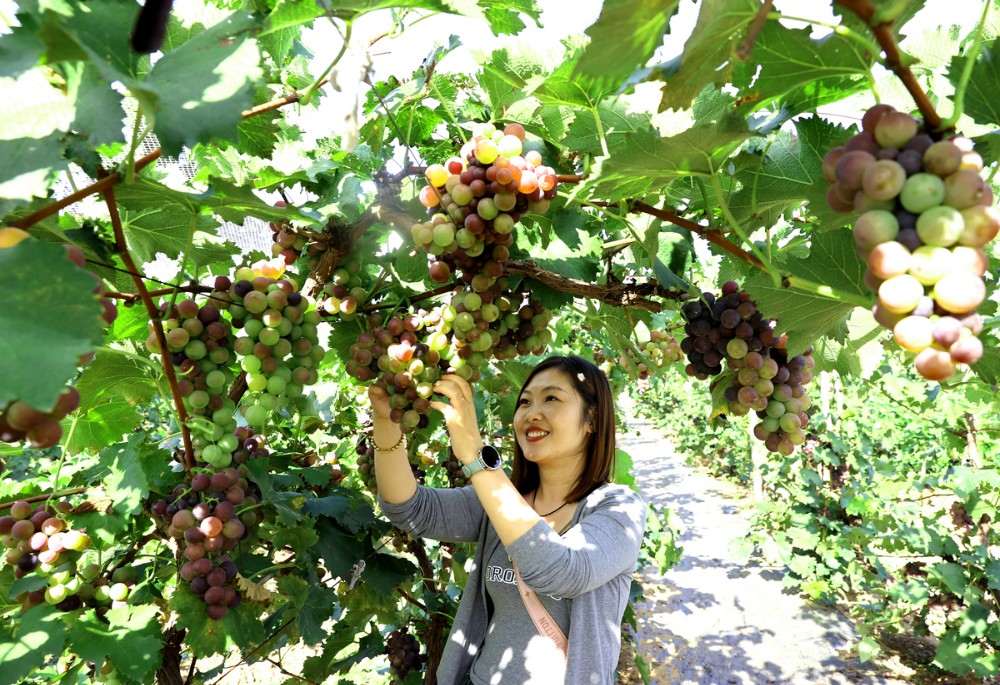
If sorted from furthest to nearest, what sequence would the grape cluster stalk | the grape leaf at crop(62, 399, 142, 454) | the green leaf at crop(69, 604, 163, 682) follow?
the grape leaf at crop(62, 399, 142, 454) → the grape cluster stalk → the green leaf at crop(69, 604, 163, 682)

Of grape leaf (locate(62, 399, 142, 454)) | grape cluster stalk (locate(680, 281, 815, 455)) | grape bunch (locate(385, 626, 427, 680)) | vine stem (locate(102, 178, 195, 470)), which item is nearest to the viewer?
vine stem (locate(102, 178, 195, 470))

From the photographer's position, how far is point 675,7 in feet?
2.46

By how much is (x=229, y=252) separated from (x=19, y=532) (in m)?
0.82

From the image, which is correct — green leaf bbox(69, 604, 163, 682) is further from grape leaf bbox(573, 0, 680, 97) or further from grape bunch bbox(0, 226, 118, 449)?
grape leaf bbox(573, 0, 680, 97)

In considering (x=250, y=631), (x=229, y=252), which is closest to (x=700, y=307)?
(x=229, y=252)

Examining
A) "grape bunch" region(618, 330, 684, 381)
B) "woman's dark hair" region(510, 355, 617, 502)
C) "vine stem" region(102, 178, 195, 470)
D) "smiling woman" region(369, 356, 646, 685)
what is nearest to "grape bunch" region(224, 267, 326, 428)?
"vine stem" region(102, 178, 195, 470)

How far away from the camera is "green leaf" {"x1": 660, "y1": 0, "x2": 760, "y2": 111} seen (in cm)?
80

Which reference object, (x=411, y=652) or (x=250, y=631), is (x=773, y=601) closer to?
(x=411, y=652)

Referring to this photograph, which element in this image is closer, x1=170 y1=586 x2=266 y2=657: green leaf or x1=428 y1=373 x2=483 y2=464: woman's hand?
x1=170 y1=586 x2=266 y2=657: green leaf

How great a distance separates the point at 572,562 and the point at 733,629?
6064mm

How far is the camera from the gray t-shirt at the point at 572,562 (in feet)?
5.56

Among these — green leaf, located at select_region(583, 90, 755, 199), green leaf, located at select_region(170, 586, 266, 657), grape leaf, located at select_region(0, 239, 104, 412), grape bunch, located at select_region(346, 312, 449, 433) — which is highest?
green leaf, located at select_region(583, 90, 755, 199)

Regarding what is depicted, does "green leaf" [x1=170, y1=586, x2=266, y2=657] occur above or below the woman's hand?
below

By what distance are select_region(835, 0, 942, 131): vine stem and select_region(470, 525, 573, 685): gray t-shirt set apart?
1.63 meters
